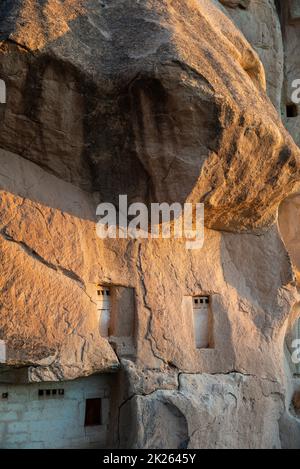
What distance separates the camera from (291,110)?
9.90 meters

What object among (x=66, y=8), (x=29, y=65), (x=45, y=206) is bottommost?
(x=45, y=206)

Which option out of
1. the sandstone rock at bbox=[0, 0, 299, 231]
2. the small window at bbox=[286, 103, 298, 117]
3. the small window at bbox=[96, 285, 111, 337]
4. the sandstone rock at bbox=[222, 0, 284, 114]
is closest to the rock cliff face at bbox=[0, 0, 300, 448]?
the sandstone rock at bbox=[0, 0, 299, 231]

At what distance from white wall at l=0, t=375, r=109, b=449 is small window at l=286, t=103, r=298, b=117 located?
221 inches

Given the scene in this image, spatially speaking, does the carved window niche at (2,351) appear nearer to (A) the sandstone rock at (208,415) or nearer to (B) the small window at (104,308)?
(B) the small window at (104,308)

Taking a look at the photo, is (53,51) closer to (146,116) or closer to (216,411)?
(146,116)

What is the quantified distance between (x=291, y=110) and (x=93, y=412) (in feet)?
19.6

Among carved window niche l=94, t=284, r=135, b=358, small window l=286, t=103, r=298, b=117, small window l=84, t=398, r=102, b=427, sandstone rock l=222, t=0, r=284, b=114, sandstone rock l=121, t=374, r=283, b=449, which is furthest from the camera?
small window l=286, t=103, r=298, b=117

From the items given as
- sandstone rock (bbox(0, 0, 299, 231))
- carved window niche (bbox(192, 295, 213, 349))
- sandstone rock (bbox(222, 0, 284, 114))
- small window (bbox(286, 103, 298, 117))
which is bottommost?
carved window niche (bbox(192, 295, 213, 349))

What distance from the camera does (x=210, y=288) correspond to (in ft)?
23.3

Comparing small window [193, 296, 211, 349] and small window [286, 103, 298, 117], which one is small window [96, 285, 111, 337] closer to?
small window [193, 296, 211, 349]

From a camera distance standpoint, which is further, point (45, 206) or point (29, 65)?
point (45, 206)

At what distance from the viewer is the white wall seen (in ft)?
19.4

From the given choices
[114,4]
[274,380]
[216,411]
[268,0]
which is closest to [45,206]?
[114,4]

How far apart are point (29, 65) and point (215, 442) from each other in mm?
4270
